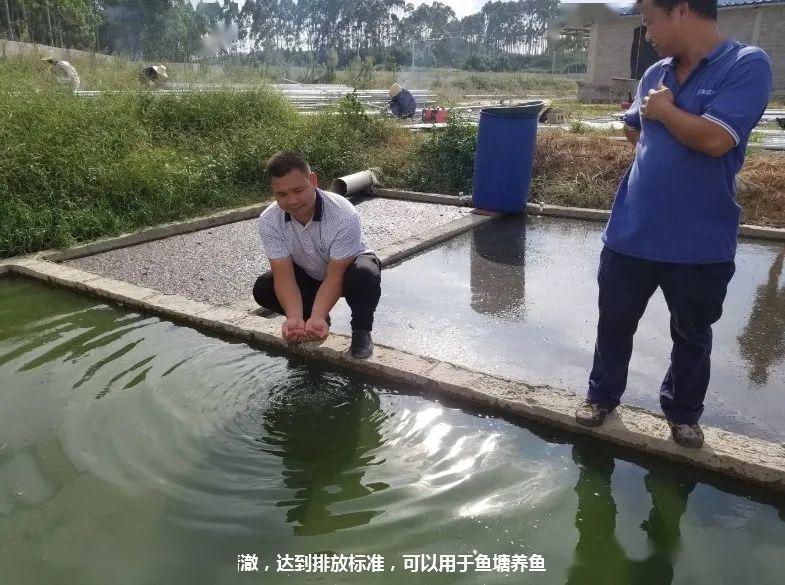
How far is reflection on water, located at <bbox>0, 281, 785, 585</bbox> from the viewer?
2039 millimetres

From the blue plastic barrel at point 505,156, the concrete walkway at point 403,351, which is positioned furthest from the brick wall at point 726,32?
the concrete walkway at point 403,351

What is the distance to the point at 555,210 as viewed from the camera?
697 cm

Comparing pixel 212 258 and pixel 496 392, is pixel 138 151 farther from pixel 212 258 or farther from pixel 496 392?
pixel 496 392

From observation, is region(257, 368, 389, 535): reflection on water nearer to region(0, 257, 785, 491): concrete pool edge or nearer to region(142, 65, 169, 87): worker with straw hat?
region(0, 257, 785, 491): concrete pool edge

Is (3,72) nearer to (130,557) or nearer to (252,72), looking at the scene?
(252,72)

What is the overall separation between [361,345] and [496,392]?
2.61 ft

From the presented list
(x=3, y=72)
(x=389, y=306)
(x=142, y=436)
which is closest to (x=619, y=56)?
(x=3, y=72)

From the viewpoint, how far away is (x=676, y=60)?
2.27m

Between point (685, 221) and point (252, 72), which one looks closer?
point (685, 221)

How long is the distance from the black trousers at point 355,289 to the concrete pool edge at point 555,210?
12.3 ft

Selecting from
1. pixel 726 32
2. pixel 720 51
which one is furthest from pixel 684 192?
pixel 726 32

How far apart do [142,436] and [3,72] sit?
8.20 metres

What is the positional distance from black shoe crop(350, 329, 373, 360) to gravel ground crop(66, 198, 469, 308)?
47.1 inches

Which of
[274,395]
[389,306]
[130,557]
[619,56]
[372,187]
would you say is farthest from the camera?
[619,56]
